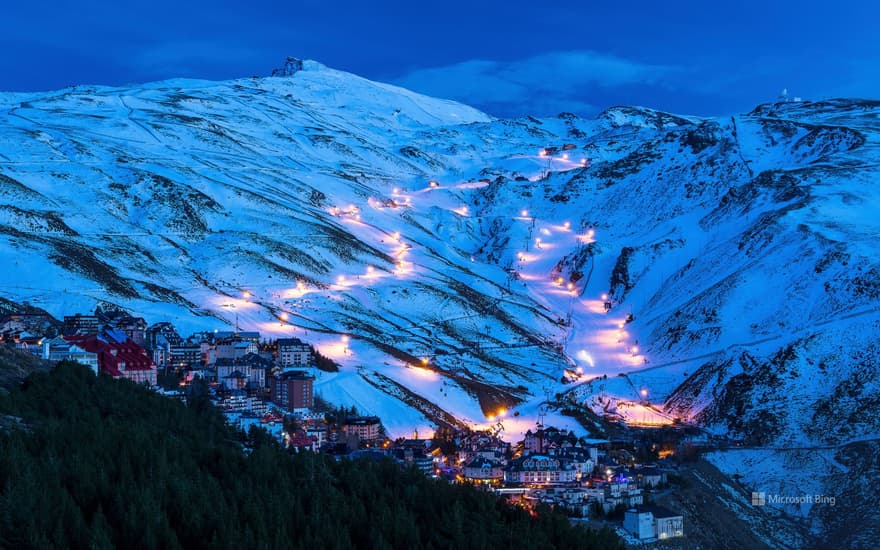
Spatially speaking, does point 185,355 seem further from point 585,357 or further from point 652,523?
point 652,523

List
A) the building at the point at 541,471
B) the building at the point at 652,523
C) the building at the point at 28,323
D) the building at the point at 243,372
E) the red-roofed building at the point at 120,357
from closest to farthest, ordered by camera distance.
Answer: the building at the point at 652,523
the building at the point at 541,471
the red-roofed building at the point at 120,357
the building at the point at 243,372
the building at the point at 28,323

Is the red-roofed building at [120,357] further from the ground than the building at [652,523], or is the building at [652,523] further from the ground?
the red-roofed building at [120,357]

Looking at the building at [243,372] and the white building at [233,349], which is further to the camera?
the white building at [233,349]

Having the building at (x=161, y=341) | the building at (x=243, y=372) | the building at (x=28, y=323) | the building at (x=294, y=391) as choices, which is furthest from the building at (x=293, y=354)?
the building at (x=28, y=323)

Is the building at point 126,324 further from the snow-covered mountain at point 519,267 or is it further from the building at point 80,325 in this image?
the snow-covered mountain at point 519,267

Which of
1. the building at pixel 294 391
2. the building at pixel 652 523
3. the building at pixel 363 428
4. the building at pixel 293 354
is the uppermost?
the building at pixel 293 354

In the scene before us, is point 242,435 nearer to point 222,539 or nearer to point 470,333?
point 222,539
